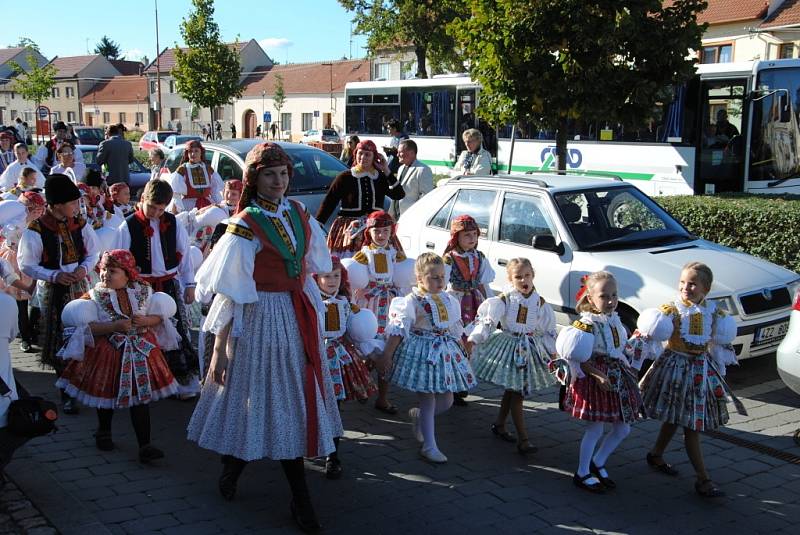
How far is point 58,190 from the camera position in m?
6.23

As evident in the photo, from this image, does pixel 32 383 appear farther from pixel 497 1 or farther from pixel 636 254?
pixel 497 1

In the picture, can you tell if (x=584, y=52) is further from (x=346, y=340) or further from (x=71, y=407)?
(x=71, y=407)

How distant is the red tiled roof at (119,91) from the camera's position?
278 ft

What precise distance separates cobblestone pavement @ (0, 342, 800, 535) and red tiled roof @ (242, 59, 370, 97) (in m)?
58.1

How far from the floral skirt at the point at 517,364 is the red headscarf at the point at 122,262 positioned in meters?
2.54

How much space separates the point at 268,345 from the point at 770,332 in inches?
192

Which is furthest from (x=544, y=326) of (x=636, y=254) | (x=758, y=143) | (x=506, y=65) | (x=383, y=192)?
(x=758, y=143)

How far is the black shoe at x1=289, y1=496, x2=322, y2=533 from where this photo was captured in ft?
14.5

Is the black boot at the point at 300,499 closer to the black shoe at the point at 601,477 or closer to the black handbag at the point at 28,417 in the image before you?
the black handbag at the point at 28,417

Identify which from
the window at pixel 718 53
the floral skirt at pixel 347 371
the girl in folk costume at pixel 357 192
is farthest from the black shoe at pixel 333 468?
the window at pixel 718 53

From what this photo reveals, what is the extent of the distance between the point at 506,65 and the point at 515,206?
5.57 m

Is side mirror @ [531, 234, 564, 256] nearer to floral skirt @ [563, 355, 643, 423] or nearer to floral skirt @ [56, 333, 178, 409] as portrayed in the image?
floral skirt @ [563, 355, 643, 423]

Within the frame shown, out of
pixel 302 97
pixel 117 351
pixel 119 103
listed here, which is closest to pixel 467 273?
pixel 117 351

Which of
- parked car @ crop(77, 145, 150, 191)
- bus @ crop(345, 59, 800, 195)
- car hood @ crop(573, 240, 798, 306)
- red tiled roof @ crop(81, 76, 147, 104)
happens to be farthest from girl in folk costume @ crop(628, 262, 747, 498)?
red tiled roof @ crop(81, 76, 147, 104)
